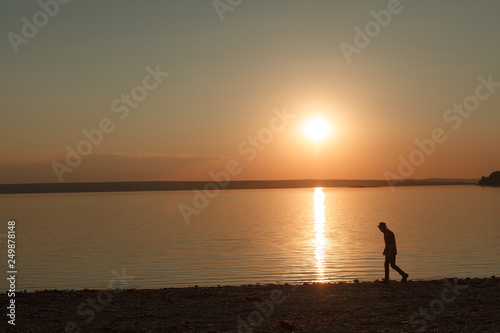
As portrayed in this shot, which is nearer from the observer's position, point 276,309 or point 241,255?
point 276,309

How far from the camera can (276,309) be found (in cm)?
1557

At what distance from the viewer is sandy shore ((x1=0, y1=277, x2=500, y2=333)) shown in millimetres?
13398

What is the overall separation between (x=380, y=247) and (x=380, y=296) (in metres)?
19.6

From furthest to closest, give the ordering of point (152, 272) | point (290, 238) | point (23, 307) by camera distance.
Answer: point (290, 238) → point (152, 272) → point (23, 307)

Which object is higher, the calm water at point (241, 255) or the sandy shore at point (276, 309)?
the calm water at point (241, 255)

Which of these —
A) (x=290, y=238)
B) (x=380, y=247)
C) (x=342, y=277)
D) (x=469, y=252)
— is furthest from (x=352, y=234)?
(x=342, y=277)

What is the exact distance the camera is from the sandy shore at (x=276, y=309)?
13398 millimetres

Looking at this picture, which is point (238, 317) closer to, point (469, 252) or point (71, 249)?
point (469, 252)

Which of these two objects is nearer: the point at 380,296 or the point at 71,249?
the point at 380,296

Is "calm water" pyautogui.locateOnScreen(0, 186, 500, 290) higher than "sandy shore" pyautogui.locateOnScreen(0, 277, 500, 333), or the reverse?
"calm water" pyautogui.locateOnScreen(0, 186, 500, 290)

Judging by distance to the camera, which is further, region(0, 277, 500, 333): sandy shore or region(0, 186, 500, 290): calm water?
region(0, 186, 500, 290): calm water

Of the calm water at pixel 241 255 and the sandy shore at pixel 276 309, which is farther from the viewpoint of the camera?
the calm water at pixel 241 255

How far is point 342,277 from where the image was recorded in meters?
24.7

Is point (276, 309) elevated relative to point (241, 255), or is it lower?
lower
